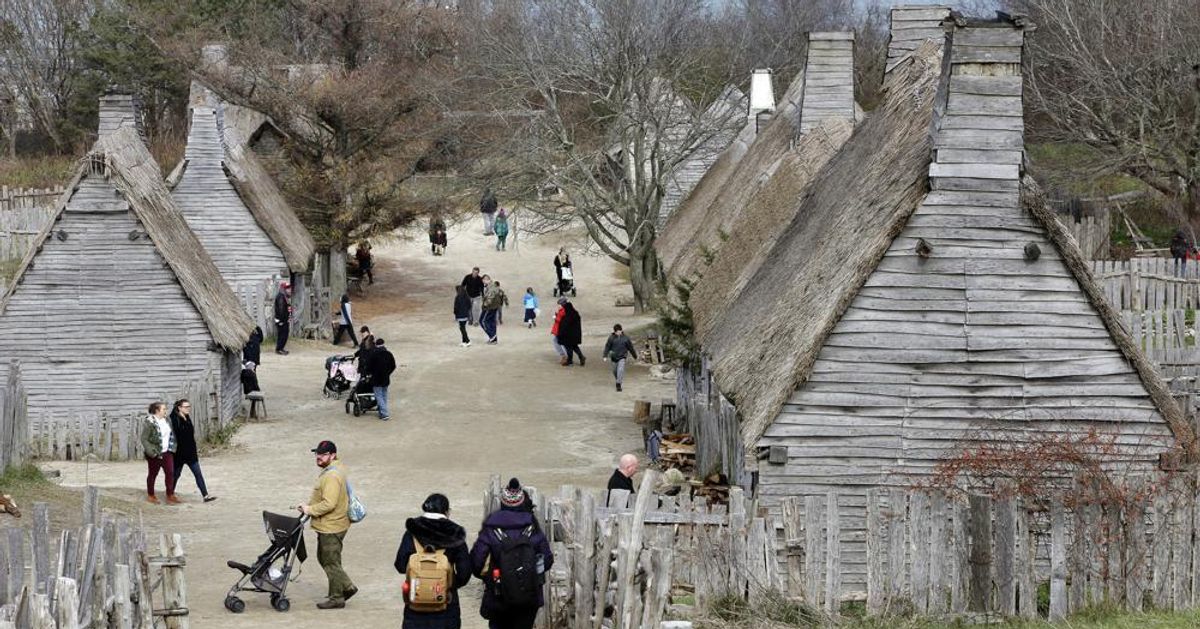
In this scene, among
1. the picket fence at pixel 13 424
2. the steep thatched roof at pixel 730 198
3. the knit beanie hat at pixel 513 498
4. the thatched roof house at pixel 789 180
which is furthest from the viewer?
the steep thatched roof at pixel 730 198

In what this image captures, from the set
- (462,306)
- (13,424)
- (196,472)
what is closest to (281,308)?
(462,306)

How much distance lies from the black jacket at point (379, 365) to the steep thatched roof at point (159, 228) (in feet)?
7.29

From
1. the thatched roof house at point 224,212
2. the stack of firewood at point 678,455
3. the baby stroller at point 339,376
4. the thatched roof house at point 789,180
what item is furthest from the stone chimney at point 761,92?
the stack of firewood at point 678,455

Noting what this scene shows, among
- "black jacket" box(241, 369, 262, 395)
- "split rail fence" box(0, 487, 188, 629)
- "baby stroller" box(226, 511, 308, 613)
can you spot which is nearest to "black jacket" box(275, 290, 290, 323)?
"black jacket" box(241, 369, 262, 395)

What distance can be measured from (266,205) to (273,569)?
98.4ft

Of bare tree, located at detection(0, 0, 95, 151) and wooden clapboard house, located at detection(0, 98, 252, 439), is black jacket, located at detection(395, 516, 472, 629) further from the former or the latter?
bare tree, located at detection(0, 0, 95, 151)

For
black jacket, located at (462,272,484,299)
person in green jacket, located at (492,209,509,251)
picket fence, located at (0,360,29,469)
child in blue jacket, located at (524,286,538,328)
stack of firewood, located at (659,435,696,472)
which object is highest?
person in green jacket, located at (492,209,509,251)

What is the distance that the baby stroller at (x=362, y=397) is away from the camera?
3094 centimetres

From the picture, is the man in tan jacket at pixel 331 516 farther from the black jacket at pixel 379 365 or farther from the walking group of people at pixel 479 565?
the black jacket at pixel 379 365

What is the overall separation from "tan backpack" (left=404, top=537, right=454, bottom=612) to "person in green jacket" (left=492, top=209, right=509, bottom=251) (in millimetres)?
48041

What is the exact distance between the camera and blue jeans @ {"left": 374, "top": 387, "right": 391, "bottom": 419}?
30.7 meters

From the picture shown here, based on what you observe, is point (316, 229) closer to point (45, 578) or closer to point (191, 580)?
point (191, 580)

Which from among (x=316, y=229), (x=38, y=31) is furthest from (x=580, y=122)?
(x=38, y=31)

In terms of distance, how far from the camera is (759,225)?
27641 millimetres
